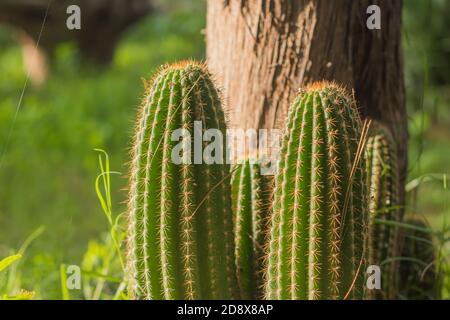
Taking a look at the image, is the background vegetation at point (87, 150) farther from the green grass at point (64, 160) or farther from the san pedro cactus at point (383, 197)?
A: the san pedro cactus at point (383, 197)

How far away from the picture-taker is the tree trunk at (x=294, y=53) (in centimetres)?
237

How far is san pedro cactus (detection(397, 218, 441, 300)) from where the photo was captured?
2693 millimetres

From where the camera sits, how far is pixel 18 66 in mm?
8602

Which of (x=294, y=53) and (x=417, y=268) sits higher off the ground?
(x=294, y=53)

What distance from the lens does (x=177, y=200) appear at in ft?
6.61

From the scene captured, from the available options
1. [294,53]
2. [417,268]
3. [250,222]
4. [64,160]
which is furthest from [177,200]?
[64,160]

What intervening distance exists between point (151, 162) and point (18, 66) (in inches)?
276

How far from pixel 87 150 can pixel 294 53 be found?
132 inches

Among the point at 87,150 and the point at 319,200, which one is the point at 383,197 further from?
the point at 87,150

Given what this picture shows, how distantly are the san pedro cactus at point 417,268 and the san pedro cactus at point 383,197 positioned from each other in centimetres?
26

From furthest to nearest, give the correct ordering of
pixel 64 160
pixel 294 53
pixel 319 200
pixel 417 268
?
pixel 64 160 < pixel 417 268 < pixel 294 53 < pixel 319 200

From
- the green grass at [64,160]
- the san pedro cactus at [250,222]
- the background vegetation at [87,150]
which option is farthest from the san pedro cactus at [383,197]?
the green grass at [64,160]
